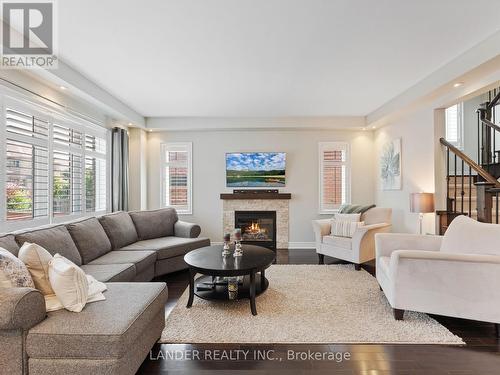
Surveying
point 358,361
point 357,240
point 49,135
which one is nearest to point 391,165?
point 357,240

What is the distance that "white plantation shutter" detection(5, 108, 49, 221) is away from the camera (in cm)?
281

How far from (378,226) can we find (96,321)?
3.85m

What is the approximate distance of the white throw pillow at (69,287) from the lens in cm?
173

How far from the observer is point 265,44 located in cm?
266

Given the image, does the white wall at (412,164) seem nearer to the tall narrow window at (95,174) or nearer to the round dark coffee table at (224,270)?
the round dark coffee table at (224,270)

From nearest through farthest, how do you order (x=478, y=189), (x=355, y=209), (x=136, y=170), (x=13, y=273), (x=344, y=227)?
(x=13, y=273), (x=478, y=189), (x=344, y=227), (x=355, y=209), (x=136, y=170)

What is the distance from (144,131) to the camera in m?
5.60

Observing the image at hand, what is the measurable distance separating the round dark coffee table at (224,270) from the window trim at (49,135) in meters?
1.91

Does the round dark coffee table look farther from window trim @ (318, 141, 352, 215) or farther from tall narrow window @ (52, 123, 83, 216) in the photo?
window trim @ (318, 141, 352, 215)

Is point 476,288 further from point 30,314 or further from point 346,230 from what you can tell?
point 30,314

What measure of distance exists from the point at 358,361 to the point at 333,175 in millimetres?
4091

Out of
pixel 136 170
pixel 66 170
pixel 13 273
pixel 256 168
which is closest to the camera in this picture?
pixel 13 273

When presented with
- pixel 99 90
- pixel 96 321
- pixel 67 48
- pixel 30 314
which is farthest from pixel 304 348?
pixel 99 90

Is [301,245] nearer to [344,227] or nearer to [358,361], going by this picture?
[344,227]
